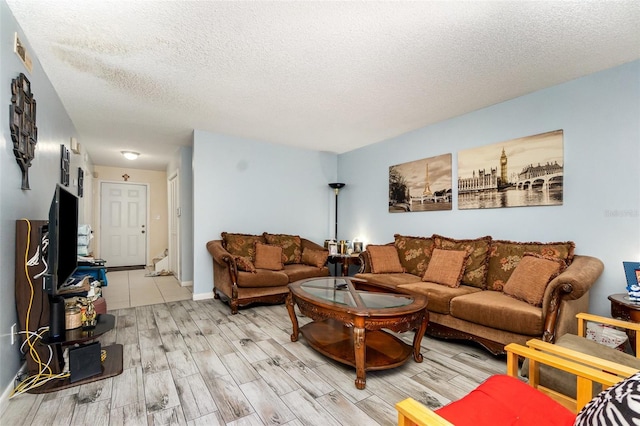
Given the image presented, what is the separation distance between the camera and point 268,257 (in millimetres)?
4078

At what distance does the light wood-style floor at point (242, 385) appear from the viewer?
5.44 ft

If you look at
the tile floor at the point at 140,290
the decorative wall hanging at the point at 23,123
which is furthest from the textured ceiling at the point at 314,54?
the tile floor at the point at 140,290

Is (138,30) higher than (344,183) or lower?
higher

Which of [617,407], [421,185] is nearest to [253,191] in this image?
[421,185]

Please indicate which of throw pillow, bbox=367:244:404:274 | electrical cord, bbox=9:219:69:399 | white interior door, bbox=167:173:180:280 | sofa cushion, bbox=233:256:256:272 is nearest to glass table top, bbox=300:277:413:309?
throw pillow, bbox=367:244:404:274

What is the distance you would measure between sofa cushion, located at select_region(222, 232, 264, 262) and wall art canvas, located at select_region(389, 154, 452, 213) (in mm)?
2113

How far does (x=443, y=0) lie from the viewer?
5.59ft

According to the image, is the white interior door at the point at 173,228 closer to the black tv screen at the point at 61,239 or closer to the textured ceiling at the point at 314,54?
the textured ceiling at the point at 314,54

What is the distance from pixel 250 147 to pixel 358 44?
2.89 metres

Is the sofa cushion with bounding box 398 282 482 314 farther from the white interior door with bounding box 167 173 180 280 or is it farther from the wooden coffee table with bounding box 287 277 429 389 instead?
the white interior door with bounding box 167 173 180 280

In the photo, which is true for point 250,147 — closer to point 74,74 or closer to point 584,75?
point 74,74

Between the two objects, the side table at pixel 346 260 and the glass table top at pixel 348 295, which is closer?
the glass table top at pixel 348 295

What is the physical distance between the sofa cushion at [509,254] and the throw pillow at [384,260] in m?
1.06

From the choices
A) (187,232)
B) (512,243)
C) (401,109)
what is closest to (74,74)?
(187,232)
